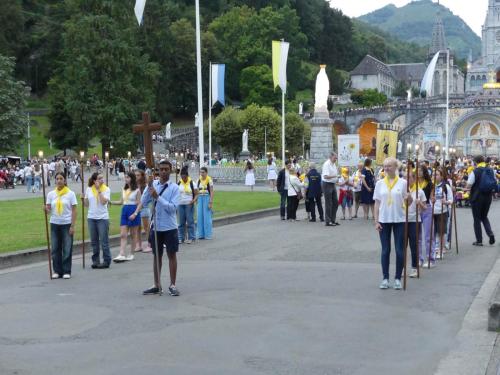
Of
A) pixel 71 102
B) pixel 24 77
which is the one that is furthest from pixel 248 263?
pixel 24 77

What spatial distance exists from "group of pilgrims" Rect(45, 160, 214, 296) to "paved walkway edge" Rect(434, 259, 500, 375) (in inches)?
152

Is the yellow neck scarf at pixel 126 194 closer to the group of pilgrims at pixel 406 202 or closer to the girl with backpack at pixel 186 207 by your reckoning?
the girl with backpack at pixel 186 207

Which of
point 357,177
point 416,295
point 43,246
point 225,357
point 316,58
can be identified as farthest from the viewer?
point 316,58

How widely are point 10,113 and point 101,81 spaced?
1180cm

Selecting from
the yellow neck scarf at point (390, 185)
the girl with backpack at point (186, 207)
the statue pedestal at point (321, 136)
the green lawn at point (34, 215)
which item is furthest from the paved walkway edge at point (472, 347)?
the statue pedestal at point (321, 136)

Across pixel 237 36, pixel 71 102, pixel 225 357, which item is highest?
pixel 237 36

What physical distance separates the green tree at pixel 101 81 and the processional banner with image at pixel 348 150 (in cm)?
2460

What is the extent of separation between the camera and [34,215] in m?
22.0

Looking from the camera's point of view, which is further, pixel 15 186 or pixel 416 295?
pixel 15 186

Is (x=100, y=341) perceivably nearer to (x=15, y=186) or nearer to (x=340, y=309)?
(x=340, y=309)

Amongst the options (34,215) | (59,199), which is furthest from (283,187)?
(59,199)

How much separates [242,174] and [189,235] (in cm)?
2807

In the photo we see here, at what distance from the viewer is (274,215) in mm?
24438

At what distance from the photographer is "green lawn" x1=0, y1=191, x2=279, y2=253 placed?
15.8m
